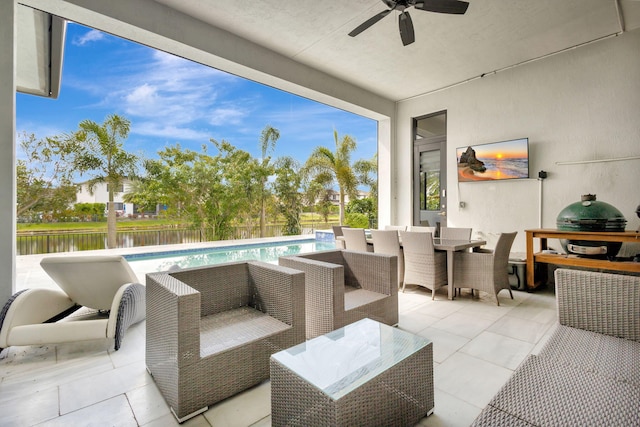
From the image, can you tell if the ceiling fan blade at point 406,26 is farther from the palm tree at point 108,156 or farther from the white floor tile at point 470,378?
the palm tree at point 108,156

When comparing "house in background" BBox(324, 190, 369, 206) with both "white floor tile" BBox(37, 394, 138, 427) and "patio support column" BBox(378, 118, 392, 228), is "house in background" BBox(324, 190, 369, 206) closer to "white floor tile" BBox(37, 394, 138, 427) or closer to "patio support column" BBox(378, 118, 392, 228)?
"patio support column" BBox(378, 118, 392, 228)

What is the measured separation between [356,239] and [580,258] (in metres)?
2.74

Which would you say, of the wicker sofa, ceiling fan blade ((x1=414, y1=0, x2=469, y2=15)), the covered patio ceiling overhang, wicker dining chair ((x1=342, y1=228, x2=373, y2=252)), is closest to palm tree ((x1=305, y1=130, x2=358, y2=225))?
the covered patio ceiling overhang

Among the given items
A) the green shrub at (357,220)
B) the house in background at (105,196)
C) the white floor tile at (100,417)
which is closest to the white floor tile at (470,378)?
the white floor tile at (100,417)

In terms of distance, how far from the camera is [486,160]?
17.6 ft

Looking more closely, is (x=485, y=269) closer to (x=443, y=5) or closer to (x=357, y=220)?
(x=443, y=5)

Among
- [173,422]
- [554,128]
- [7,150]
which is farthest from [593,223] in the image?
[7,150]

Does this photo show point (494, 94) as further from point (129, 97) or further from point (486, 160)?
point (129, 97)

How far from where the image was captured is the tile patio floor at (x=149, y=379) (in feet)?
5.20

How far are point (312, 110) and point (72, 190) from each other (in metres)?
13.3

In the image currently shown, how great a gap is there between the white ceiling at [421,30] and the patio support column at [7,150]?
1.54 metres

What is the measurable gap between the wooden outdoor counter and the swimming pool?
4352 millimetres

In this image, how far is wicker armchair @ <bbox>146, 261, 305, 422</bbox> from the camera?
156 centimetres

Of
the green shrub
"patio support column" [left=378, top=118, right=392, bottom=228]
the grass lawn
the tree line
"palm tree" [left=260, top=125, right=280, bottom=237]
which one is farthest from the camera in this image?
the green shrub
